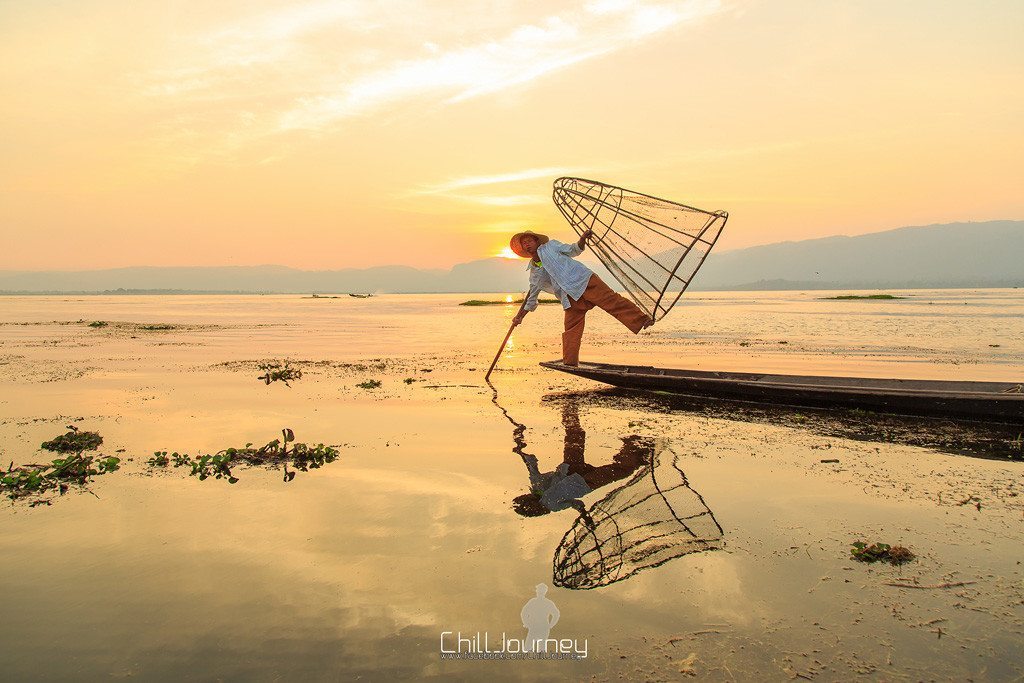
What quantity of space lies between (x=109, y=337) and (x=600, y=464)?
2898cm

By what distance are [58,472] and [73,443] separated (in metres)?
1.67

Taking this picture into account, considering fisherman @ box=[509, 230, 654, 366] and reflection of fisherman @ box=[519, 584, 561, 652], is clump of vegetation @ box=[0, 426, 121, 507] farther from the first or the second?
fisherman @ box=[509, 230, 654, 366]

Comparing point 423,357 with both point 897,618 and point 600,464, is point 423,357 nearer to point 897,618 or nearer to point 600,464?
point 600,464

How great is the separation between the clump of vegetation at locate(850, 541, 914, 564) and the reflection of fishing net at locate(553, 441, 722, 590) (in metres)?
1.05

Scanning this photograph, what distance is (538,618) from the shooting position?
4.26 m

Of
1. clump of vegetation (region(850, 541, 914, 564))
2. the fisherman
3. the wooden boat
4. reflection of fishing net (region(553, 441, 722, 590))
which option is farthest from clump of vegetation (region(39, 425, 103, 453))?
clump of vegetation (region(850, 541, 914, 564))

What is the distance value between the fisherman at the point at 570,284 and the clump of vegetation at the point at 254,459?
5717 millimetres

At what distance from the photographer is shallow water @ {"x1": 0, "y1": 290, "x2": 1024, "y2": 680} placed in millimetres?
3857

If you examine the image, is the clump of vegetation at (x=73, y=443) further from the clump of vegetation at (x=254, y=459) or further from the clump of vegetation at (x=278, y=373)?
the clump of vegetation at (x=278, y=373)

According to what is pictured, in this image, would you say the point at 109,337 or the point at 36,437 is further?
the point at 109,337

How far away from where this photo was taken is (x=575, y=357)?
13602 mm

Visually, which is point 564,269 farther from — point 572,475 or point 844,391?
point 572,475

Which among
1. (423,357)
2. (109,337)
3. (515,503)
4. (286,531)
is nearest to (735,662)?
(515,503)

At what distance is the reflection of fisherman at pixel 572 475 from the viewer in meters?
6.50
